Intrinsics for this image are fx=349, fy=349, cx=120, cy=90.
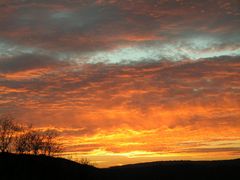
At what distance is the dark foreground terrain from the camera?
78562mm

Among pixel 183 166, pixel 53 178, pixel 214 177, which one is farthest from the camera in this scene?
pixel 183 166

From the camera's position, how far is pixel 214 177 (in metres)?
136

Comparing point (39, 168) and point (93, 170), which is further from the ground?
point (93, 170)

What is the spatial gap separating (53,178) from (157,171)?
69.2 m

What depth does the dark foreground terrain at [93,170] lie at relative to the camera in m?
78.6

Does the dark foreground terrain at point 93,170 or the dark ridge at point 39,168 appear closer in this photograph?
the dark ridge at point 39,168

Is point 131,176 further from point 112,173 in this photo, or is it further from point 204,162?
point 204,162

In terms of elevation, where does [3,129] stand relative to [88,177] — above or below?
above

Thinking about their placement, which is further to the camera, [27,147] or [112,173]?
[112,173]

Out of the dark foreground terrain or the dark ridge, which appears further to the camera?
the dark foreground terrain

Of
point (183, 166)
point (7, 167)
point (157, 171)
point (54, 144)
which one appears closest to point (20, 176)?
point (7, 167)

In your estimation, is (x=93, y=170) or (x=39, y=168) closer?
(x=39, y=168)

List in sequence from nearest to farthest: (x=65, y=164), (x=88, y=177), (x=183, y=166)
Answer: (x=88, y=177)
(x=65, y=164)
(x=183, y=166)

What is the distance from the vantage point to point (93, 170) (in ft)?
362
